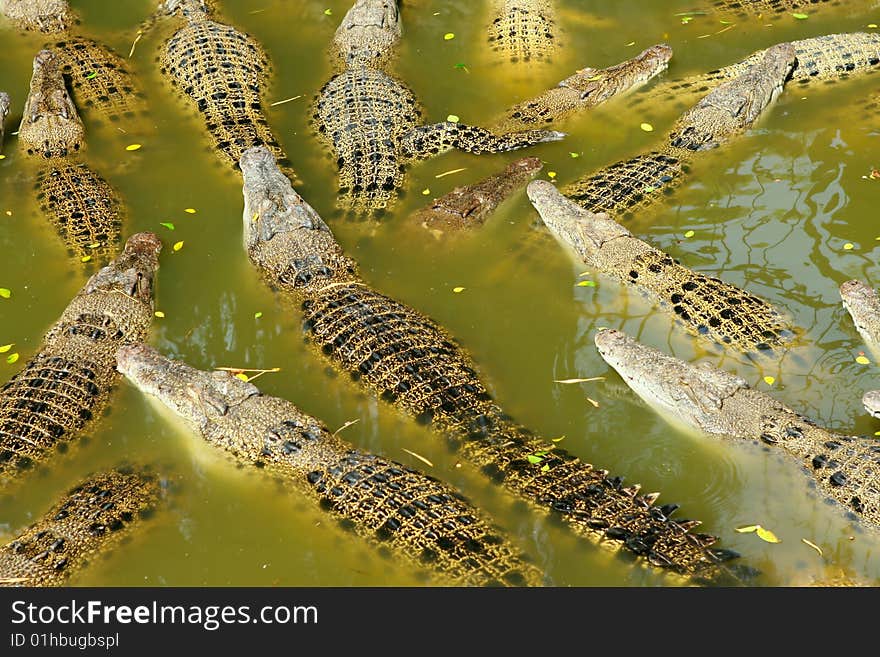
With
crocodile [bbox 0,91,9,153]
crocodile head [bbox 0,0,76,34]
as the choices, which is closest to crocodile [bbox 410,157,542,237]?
crocodile [bbox 0,91,9,153]

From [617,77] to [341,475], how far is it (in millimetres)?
4605

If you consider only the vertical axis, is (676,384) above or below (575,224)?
below

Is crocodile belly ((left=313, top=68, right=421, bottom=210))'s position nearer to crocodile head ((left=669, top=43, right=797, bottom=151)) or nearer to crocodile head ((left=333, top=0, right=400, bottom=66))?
crocodile head ((left=333, top=0, right=400, bottom=66))

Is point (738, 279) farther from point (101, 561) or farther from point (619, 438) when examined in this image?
point (101, 561)

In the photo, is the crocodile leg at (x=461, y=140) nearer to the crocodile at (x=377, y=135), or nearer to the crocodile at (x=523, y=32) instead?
the crocodile at (x=377, y=135)

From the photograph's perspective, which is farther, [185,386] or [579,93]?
[579,93]

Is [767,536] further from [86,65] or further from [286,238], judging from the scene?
[86,65]

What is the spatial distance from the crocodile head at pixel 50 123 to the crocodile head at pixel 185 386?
8.71 feet

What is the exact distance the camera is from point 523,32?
883 centimetres

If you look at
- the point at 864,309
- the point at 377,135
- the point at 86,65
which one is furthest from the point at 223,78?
the point at 864,309

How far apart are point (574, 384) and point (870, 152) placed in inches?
137

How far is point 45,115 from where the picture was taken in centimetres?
773

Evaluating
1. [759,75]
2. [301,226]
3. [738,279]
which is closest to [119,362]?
[301,226]

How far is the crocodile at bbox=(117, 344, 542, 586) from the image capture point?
490cm
